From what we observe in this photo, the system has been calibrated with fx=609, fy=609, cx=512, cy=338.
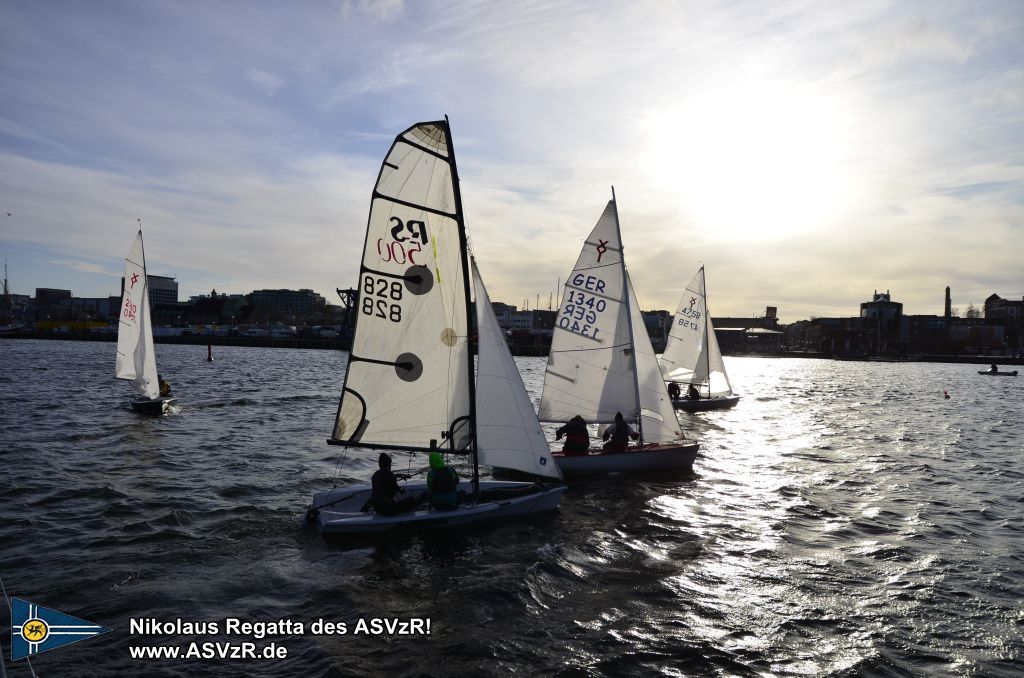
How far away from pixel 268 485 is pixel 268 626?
9048mm

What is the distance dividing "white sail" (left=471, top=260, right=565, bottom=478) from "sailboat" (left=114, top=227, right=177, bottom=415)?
21955 mm

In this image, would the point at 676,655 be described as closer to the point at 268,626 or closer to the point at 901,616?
the point at 901,616

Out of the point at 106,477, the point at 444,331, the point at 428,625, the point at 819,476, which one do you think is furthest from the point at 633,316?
the point at 106,477

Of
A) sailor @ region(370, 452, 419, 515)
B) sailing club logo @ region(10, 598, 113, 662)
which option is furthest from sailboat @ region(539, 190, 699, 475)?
sailing club logo @ region(10, 598, 113, 662)

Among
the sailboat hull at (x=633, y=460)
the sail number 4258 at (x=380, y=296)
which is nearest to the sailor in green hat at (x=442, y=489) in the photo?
the sail number 4258 at (x=380, y=296)

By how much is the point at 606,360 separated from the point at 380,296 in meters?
10.7

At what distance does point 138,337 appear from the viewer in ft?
98.0

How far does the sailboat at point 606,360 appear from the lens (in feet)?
69.6

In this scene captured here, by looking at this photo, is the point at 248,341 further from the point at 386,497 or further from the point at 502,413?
the point at 386,497

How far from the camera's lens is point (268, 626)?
9.74 meters

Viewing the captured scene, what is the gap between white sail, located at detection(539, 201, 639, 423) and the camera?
21.3 metres

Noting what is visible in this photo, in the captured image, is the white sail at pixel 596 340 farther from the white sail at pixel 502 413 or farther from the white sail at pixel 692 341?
the white sail at pixel 692 341

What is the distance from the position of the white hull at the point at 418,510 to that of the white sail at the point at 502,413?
2.73 ft

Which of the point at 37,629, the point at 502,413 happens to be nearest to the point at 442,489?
the point at 502,413
